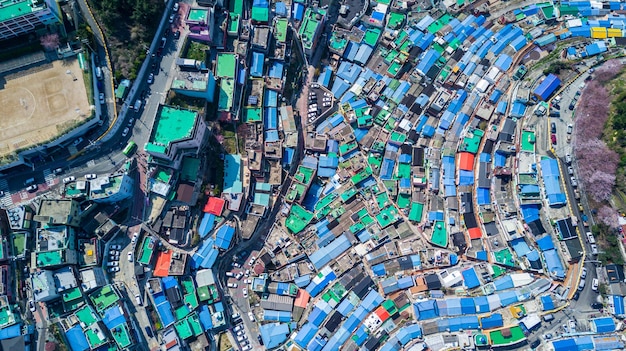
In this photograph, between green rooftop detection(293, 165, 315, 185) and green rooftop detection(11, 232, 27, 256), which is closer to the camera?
green rooftop detection(11, 232, 27, 256)

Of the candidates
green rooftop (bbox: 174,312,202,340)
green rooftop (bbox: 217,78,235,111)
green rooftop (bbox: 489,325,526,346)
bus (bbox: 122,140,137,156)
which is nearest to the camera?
green rooftop (bbox: 489,325,526,346)

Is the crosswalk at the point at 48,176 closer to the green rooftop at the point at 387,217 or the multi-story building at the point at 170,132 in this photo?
the multi-story building at the point at 170,132

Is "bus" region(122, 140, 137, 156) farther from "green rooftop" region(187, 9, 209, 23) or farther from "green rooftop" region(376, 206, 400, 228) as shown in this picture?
"green rooftop" region(376, 206, 400, 228)

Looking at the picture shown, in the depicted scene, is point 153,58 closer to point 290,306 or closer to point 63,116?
point 63,116

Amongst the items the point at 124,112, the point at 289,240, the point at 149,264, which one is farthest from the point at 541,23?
the point at 149,264

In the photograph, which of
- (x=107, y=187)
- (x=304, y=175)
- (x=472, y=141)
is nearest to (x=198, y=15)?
(x=107, y=187)

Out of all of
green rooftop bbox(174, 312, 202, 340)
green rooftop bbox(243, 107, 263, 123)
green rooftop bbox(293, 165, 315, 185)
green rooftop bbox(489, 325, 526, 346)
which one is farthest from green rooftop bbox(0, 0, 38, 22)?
green rooftop bbox(489, 325, 526, 346)
